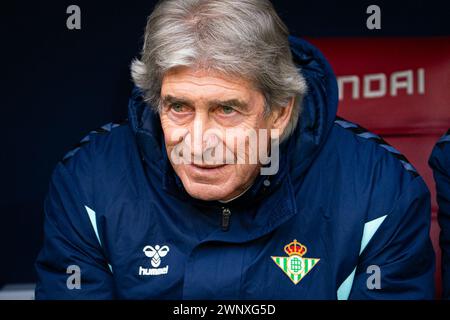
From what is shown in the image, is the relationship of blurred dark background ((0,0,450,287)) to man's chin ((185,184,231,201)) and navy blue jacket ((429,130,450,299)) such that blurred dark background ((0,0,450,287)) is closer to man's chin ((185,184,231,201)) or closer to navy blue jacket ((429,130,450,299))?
navy blue jacket ((429,130,450,299))

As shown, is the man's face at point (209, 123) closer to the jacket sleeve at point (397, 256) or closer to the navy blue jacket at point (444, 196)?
the jacket sleeve at point (397, 256)

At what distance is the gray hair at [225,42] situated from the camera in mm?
1826

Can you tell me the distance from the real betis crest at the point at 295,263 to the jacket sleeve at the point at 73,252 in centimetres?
42

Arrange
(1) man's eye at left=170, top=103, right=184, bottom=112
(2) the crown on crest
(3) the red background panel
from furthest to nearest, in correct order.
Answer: (3) the red background panel < (2) the crown on crest < (1) man's eye at left=170, top=103, right=184, bottom=112

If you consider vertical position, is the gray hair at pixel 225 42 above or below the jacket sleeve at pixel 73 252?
above

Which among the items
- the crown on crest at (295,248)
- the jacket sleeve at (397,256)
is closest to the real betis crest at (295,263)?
the crown on crest at (295,248)

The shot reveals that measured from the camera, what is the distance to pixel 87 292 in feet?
6.72

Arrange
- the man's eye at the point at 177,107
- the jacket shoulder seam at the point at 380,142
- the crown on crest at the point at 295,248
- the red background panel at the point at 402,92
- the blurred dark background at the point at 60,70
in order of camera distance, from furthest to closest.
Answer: the blurred dark background at the point at 60,70, the red background panel at the point at 402,92, the jacket shoulder seam at the point at 380,142, the crown on crest at the point at 295,248, the man's eye at the point at 177,107

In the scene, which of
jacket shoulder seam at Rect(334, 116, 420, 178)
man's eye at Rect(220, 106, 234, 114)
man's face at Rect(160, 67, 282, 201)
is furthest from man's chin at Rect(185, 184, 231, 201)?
jacket shoulder seam at Rect(334, 116, 420, 178)

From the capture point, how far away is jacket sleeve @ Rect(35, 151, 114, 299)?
206 cm

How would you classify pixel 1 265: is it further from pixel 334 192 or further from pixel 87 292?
pixel 334 192

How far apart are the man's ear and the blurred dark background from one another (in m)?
0.81

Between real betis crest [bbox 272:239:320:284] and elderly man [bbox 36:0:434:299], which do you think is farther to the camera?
real betis crest [bbox 272:239:320:284]
